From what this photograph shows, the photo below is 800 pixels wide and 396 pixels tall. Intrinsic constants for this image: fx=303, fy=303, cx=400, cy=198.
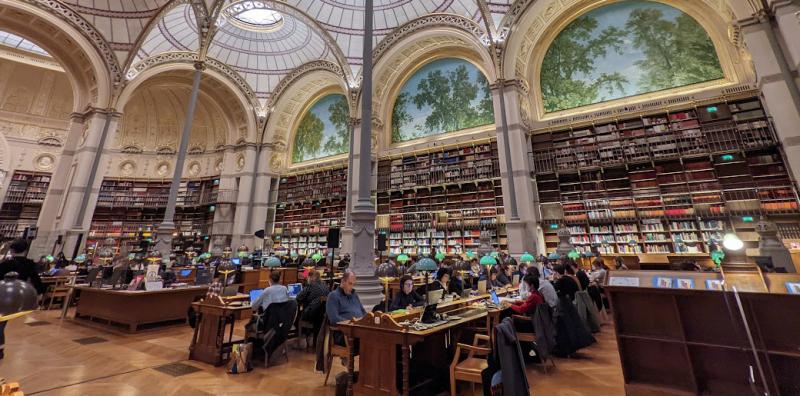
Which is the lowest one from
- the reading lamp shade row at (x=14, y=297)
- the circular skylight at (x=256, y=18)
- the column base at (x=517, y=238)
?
the reading lamp shade row at (x=14, y=297)

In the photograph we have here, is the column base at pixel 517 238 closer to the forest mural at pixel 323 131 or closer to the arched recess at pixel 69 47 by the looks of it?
the forest mural at pixel 323 131

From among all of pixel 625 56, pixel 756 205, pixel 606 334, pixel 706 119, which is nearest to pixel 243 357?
pixel 606 334

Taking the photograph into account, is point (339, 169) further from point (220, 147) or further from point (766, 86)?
point (766, 86)

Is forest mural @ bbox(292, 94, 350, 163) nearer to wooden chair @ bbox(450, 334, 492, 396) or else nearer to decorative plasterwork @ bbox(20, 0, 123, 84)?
decorative plasterwork @ bbox(20, 0, 123, 84)

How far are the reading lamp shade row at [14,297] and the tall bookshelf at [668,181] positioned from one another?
1087 cm

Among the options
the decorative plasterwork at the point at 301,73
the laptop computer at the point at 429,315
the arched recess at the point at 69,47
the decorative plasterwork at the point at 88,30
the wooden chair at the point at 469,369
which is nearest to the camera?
the wooden chair at the point at 469,369

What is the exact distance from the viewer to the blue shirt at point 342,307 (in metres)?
3.30

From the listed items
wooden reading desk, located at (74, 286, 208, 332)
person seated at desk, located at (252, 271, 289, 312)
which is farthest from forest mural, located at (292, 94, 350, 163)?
person seated at desk, located at (252, 271, 289, 312)

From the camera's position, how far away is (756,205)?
301 inches

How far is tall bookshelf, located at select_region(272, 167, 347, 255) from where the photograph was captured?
14.6m

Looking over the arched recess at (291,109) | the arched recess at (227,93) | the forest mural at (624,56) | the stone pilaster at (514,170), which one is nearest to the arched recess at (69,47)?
the arched recess at (227,93)

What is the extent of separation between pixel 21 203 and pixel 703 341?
23274 mm

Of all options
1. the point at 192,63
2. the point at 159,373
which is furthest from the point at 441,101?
the point at 159,373

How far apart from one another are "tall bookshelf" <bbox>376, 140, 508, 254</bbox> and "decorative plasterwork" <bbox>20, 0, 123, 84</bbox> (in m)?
11.6
